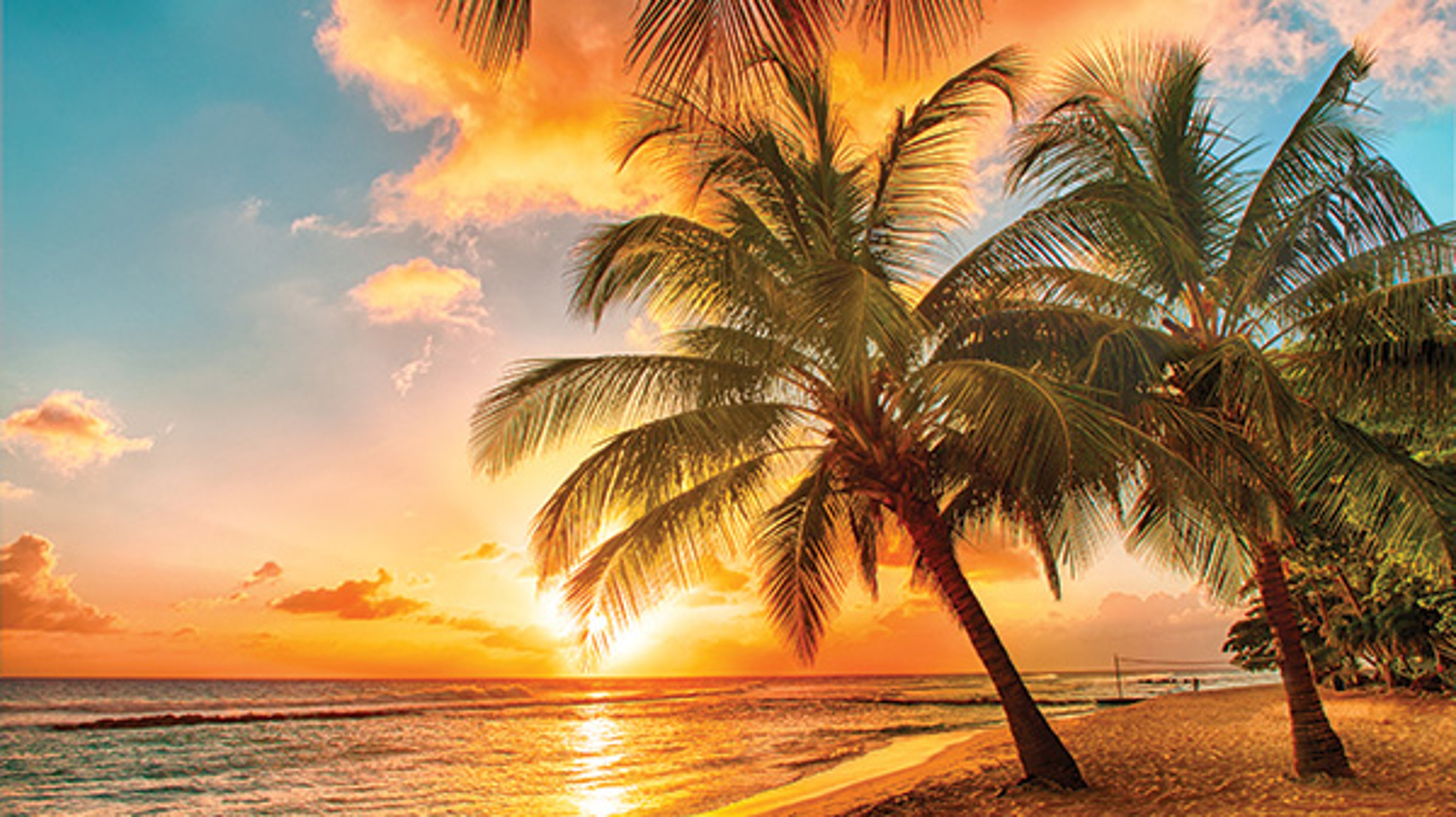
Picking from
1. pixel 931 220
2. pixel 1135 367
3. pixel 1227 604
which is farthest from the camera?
pixel 1227 604

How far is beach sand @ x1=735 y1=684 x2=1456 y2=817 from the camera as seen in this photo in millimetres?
6234

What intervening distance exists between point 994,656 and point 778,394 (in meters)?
3.07

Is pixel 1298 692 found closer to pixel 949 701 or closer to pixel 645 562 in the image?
pixel 645 562

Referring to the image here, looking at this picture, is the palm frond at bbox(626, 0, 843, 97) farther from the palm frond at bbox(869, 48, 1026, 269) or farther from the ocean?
the ocean

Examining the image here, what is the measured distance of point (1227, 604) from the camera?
973 cm

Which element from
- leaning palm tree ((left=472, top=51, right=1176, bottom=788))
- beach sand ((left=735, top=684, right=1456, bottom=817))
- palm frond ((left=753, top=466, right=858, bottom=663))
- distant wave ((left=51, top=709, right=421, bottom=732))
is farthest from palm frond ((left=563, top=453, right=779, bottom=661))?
distant wave ((left=51, top=709, right=421, bottom=732))

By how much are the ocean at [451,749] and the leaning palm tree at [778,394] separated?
5638 mm

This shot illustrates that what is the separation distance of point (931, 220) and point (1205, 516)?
12.3 ft

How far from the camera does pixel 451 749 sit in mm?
20312

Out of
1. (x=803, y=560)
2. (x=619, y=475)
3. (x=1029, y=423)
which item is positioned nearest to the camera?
(x=1029, y=423)

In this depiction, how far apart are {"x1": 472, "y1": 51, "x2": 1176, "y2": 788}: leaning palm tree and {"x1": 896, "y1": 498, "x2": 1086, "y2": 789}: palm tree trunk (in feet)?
0.06

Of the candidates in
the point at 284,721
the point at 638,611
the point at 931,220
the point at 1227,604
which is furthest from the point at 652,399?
the point at 284,721

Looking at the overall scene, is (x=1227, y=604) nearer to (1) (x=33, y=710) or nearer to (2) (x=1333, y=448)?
(2) (x=1333, y=448)

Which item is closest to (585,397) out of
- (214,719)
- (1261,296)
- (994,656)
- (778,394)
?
(778,394)
